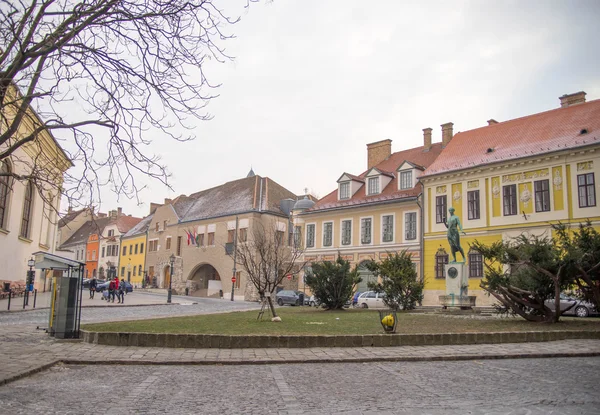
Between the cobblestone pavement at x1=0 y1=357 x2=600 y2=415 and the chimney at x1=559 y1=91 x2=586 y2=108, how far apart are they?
96.1 ft

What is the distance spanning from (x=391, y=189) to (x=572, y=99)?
13.5m

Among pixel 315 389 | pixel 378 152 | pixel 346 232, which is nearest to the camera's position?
pixel 315 389

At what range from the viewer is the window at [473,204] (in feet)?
112

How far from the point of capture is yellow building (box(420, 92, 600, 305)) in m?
29.8

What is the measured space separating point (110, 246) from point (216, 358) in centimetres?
7215

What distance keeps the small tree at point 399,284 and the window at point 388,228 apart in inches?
606

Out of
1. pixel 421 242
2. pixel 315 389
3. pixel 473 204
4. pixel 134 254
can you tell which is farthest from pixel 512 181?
pixel 134 254

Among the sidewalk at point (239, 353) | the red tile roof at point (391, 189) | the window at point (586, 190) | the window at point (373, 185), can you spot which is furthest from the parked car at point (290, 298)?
the sidewalk at point (239, 353)

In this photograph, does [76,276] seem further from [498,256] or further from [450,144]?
[450,144]

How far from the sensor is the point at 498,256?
18.0 metres

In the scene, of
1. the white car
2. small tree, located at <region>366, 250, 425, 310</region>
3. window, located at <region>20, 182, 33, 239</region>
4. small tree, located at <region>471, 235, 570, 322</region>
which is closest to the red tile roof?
the white car

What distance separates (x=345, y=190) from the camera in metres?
44.2

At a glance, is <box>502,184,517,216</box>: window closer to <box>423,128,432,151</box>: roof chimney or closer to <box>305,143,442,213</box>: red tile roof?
<box>305,143,442,213</box>: red tile roof

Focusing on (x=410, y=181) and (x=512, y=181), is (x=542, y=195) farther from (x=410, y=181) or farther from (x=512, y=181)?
(x=410, y=181)
